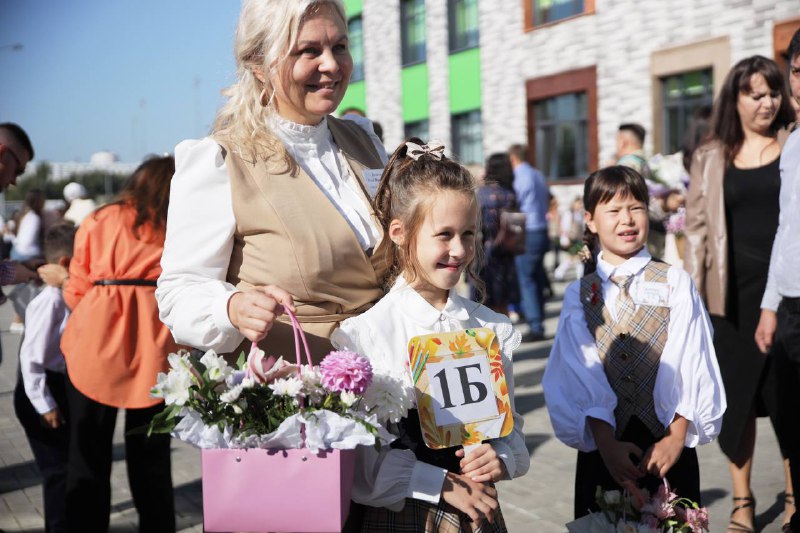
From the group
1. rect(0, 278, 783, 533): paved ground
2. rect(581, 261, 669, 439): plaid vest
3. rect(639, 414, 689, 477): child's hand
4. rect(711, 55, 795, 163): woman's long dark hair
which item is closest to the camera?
rect(639, 414, 689, 477): child's hand

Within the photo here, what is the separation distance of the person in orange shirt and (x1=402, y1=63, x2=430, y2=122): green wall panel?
17780mm

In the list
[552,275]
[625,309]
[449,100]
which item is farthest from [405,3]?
[625,309]

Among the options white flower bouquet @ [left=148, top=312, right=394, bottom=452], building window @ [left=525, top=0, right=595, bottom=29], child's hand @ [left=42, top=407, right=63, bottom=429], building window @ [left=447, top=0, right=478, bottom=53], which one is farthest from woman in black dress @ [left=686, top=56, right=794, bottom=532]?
building window @ [left=447, top=0, right=478, bottom=53]

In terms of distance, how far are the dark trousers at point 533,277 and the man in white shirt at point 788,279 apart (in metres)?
5.65

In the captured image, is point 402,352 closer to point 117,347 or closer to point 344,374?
point 344,374

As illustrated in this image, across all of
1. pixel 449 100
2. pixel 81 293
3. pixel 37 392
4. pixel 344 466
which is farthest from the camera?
pixel 449 100

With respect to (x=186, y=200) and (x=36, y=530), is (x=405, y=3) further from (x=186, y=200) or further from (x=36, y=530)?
(x=186, y=200)

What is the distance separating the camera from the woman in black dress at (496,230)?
8.77m

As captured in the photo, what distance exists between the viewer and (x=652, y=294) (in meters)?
3.01

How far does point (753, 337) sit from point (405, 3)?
1897cm

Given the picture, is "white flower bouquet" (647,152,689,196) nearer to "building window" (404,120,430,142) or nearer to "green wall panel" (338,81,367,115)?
"building window" (404,120,430,142)

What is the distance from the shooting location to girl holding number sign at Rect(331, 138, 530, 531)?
85.4 inches

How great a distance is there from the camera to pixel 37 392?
14.6ft

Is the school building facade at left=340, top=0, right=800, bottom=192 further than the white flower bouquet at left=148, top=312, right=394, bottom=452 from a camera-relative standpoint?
Yes
